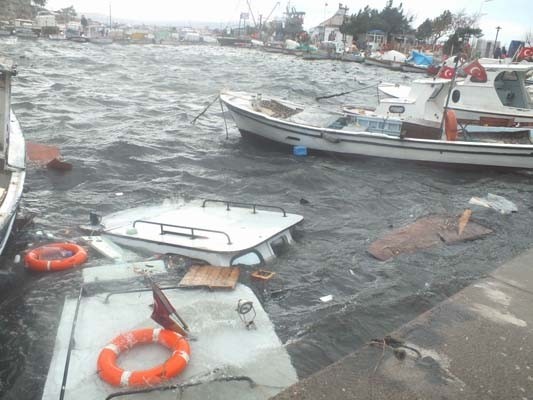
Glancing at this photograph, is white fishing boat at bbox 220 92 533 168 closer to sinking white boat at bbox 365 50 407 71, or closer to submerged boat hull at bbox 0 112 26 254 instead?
submerged boat hull at bbox 0 112 26 254

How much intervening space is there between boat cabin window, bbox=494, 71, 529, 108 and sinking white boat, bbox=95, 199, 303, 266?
12.1 meters

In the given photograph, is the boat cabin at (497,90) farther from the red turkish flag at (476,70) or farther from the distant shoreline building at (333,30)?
the distant shoreline building at (333,30)

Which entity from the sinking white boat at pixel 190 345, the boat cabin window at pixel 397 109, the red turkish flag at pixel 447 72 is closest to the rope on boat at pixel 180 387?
the sinking white boat at pixel 190 345

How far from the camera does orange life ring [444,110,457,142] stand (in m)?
13.6

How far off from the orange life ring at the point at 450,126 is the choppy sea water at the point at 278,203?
1003mm

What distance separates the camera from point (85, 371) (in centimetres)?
465

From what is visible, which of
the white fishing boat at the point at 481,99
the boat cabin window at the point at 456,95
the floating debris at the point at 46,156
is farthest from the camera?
the boat cabin window at the point at 456,95

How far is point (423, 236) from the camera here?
8.98 m

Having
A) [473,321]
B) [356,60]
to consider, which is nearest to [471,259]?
[473,321]

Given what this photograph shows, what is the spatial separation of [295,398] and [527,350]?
2.15m

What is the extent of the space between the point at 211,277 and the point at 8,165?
4397 millimetres

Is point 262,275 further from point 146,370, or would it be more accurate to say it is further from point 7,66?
point 7,66

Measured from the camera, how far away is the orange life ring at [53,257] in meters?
6.82

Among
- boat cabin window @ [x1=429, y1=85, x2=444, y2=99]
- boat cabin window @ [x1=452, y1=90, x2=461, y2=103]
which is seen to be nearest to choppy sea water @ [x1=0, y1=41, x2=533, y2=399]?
boat cabin window @ [x1=429, y1=85, x2=444, y2=99]
